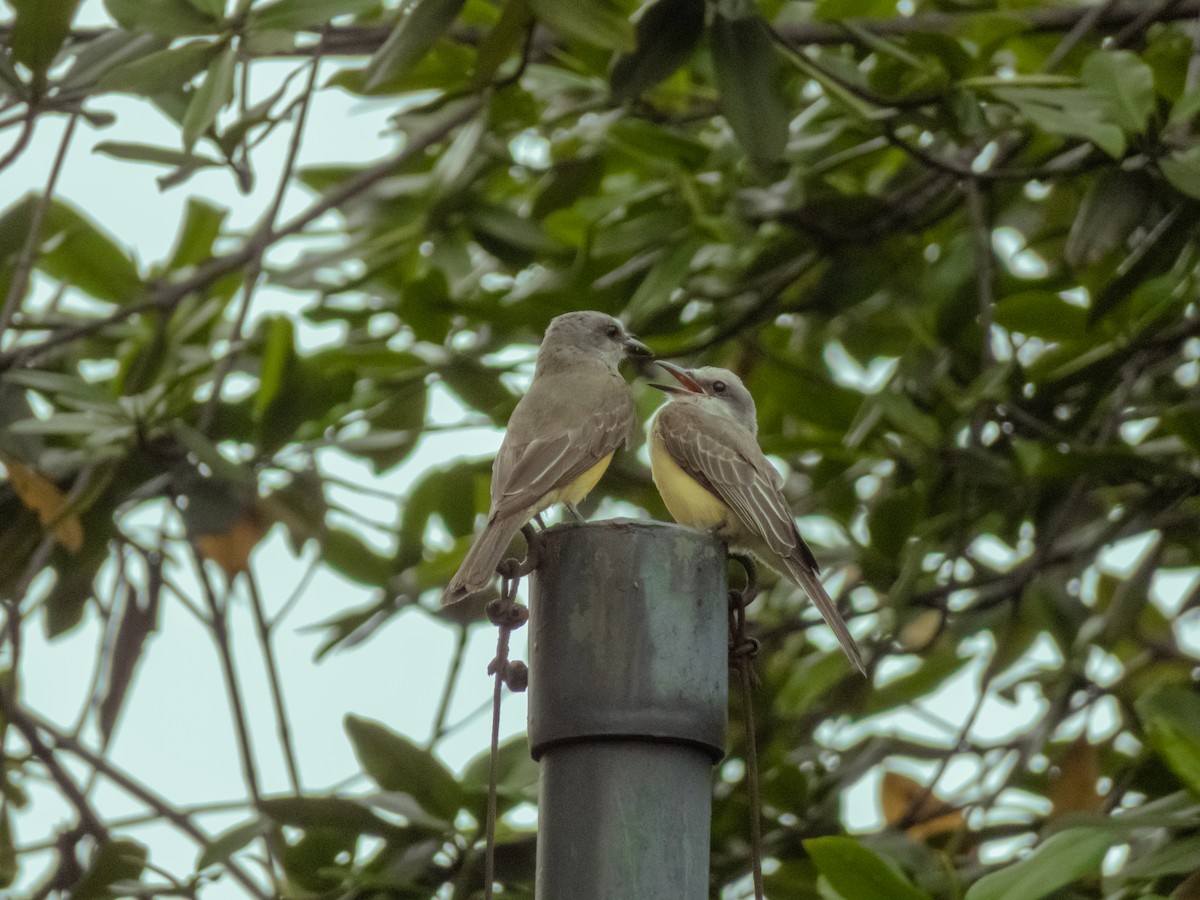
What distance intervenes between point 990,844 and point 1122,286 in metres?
1.81

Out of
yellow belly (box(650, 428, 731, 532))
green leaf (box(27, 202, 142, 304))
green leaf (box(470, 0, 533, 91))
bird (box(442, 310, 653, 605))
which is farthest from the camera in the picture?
green leaf (box(27, 202, 142, 304))

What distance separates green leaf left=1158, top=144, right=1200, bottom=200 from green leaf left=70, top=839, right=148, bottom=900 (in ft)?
11.0

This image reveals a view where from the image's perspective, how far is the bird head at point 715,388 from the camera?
5.46 meters

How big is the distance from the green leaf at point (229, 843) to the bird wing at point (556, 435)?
1405 mm

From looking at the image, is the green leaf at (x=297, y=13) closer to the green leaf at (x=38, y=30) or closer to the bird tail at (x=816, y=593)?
the green leaf at (x=38, y=30)

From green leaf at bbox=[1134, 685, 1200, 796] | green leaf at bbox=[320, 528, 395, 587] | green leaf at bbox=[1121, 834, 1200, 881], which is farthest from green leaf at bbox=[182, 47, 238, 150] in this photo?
green leaf at bbox=[1121, 834, 1200, 881]

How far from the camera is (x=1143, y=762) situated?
16.6ft

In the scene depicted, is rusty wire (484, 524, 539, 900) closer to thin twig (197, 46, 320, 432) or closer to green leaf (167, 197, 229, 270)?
thin twig (197, 46, 320, 432)

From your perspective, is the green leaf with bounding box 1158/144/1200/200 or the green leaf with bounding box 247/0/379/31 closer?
the green leaf with bounding box 247/0/379/31

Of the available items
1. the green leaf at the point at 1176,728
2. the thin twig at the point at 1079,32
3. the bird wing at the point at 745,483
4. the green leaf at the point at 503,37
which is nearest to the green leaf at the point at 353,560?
the bird wing at the point at 745,483

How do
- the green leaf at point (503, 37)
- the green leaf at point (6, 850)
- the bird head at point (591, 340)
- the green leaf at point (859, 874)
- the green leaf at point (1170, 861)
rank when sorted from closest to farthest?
the green leaf at point (859, 874) < the green leaf at point (1170, 861) < the green leaf at point (503, 37) < the bird head at point (591, 340) < the green leaf at point (6, 850)

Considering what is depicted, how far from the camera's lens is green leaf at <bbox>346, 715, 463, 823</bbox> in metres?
4.77

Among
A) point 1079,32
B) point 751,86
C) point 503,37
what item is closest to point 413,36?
point 503,37

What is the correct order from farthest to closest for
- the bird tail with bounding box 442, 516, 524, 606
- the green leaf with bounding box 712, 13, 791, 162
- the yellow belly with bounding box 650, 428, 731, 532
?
the green leaf with bounding box 712, 13, 791, 162, the yellow belly with bounding box 650, 428, 731, 532, the bird tail with bounding box 442, 516, 524, 606
